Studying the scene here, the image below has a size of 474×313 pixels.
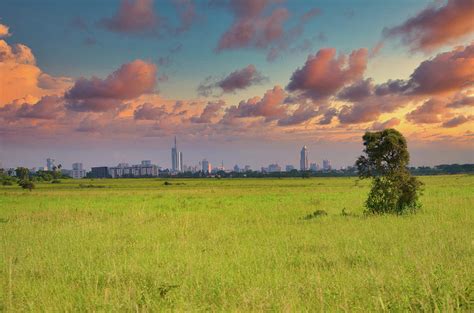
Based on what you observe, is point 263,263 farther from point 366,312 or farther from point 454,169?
point 454,169

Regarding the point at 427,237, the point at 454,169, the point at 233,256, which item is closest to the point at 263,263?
the point at 233,256

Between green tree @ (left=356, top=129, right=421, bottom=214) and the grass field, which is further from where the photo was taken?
green tree @ (left=356, top=129, right=421, bottom=214)

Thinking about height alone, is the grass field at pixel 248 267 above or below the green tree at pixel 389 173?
below

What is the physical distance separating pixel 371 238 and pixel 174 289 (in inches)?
311

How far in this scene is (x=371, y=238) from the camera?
44.3 ft

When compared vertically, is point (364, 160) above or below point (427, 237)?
above

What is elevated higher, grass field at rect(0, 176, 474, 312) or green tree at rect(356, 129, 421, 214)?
green tree at rect(356, 129, 421, 214)

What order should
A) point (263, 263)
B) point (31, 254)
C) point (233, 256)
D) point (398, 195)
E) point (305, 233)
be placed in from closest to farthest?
point (263, 263)
point (233, 256)
point (31, 254)
point (305, 233)
point (398, 195)

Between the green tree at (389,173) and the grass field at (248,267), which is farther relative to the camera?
the green tree at (389,173)

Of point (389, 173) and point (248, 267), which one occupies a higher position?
point (389, 173)

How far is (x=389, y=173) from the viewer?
68.1 feet

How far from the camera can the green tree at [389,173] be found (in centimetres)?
2048

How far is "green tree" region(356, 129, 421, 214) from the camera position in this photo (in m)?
20.5

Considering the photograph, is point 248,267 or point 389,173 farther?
point 389,173
